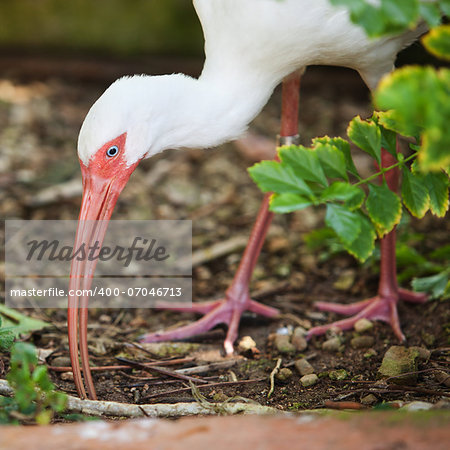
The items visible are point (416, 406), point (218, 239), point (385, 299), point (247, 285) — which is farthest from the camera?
point (218, 239)

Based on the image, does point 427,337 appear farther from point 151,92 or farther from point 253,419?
point 151,92

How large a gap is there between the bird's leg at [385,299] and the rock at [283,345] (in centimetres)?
13

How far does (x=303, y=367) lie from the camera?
8.23ft

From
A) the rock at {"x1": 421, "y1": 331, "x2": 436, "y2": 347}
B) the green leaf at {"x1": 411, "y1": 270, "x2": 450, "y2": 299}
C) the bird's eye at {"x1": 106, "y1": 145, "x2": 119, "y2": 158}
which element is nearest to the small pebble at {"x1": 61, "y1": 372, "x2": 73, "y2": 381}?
the bird's eye at {"x1": 106, "y1": 145, "x2": 119, "y2": 158}

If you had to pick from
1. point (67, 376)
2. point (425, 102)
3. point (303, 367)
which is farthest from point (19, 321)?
point (425, 102)

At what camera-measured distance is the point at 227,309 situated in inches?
119

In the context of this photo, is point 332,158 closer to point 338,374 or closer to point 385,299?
point 338,374

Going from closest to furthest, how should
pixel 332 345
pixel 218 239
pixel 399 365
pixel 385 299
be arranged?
pixel 399 365, pixel 332 345, pixel 385 299, pixel 218 239

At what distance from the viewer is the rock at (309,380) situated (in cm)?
239

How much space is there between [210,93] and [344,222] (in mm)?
952

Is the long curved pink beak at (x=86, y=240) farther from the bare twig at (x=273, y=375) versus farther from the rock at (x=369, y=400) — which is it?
the rock at (x=369, y=400)

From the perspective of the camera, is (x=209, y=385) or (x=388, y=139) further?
(x=209, y=385)

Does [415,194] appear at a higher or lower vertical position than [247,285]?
higher

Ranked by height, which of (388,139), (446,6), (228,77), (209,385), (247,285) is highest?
(446,6)
